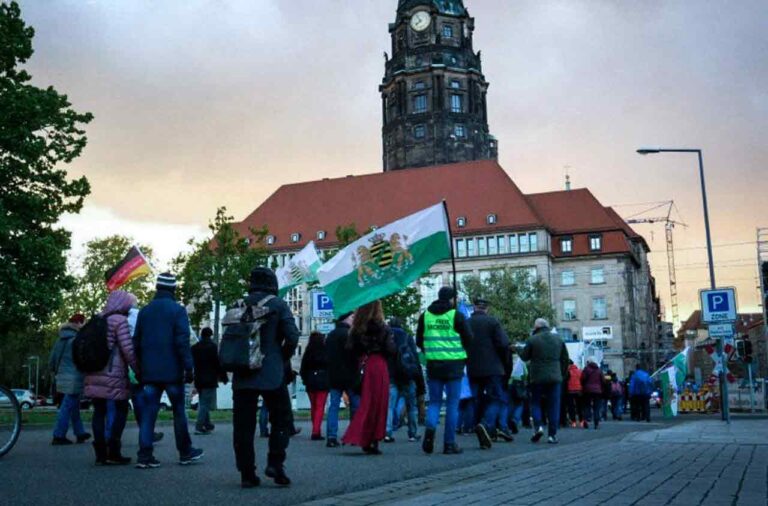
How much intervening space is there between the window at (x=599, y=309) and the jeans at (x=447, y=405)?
83.7m

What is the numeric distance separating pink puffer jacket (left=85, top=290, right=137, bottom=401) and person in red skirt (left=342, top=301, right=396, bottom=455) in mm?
2797

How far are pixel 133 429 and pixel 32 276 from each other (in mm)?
15357

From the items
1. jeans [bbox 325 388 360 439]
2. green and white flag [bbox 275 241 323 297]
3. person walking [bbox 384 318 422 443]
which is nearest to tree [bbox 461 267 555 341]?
green and white flag [bbox 275 241 323 297]

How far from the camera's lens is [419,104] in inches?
4306

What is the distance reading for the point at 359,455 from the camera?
38.7 feet

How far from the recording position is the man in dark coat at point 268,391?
8328mm

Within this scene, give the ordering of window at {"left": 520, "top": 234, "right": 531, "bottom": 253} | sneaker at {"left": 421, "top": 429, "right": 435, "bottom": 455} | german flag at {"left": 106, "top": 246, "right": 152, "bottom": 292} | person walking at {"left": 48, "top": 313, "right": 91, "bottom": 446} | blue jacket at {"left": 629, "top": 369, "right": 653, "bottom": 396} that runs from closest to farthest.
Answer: sneaker at {"left": 421, "top": 429, "right": 435, "bottom": 455}
person walking at {"left": 48, "top": 313, "right": 91, "bottom": 446}
german flag at {"left": 106, "top": 246, "right": 152, "bottom": 292}
blue jacket at {"left": 629, "top": 369, "right": 653, "bottom": 396}
window at {"left": 520, "top": 234, "right": 531, "bottom": 253}

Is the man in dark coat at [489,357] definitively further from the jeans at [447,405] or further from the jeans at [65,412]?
the jeans at [65,412]

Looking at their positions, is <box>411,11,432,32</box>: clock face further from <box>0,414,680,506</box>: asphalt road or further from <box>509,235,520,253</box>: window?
<box>0,414,680,506</box>: asphalt road

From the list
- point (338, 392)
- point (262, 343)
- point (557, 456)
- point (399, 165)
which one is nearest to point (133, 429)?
point (338, 392)

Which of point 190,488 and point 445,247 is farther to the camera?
point 445,247

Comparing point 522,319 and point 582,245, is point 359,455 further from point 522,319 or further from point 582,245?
point 582,245

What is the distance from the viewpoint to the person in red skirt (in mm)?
11602

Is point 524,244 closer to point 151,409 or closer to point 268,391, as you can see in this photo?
point 151,409
